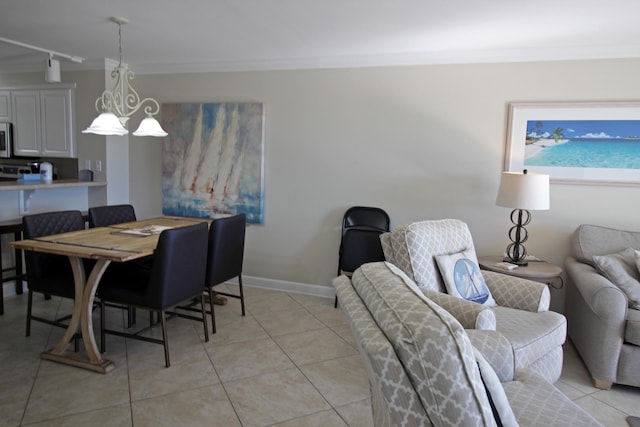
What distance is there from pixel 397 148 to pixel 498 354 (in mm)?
2332

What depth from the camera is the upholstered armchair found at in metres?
2.04

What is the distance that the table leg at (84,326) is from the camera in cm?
261

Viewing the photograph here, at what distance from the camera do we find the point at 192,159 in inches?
173

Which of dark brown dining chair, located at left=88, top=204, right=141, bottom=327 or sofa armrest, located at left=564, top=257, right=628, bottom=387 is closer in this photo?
sofa armrest, located at left=564, top=257, right=628, bottom=387

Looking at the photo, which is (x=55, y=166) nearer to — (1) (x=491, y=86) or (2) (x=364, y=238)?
(2) (x=364, y=238)

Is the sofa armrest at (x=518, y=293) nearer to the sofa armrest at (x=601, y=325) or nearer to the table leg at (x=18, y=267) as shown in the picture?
the sofa armrest at (x=601, y=325)

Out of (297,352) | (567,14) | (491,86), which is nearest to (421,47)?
(491,86)

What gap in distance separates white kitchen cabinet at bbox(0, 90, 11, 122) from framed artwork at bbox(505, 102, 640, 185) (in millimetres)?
5389

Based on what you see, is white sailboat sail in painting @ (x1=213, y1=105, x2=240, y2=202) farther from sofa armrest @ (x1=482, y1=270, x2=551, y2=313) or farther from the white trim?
sofa armrest @ (x1=482, y1=270, x2=551, y2=313)

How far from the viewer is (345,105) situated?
154 inches

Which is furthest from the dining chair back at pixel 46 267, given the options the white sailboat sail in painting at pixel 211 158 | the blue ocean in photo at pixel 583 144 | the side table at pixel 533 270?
the blue ocean in photo at pixel 583 144

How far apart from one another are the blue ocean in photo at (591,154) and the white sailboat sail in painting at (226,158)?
2699mm

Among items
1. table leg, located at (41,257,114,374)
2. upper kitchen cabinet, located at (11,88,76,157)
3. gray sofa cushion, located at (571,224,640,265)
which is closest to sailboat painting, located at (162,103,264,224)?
upper kitchen cabinet, located at (11,88,76,157)

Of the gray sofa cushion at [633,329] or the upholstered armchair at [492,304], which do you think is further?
the gray sofa cushion at [633,329]
